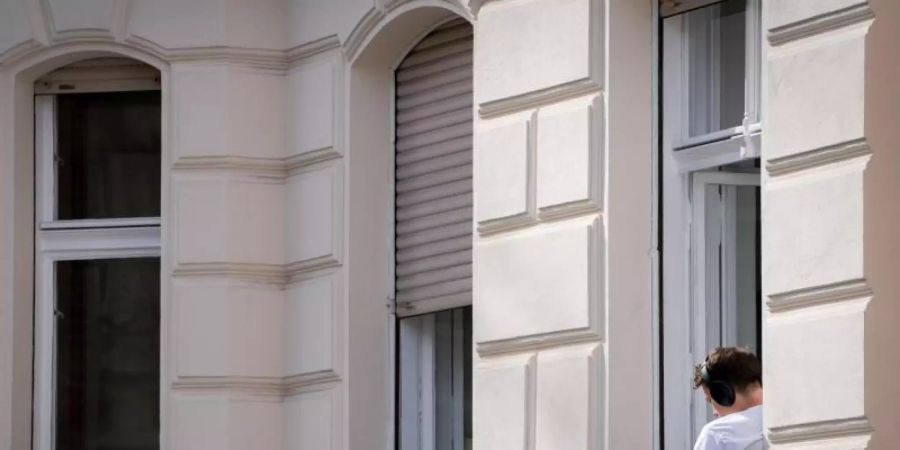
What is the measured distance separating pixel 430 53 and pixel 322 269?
1.19m

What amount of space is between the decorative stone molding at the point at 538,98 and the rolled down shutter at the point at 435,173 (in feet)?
2.91

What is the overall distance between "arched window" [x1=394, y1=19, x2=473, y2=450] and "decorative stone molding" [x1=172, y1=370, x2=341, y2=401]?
54 cm

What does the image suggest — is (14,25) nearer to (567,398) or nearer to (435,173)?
(435,173)

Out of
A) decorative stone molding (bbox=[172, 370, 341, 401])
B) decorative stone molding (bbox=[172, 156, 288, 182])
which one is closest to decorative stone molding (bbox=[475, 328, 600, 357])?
decorative stone molding (bbox=[172, 370, 341, 401])

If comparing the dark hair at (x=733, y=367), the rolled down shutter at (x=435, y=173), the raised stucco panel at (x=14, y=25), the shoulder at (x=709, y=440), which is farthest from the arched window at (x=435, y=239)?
the shoulder at (x=709, y=440)

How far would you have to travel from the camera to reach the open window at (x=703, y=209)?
11398 millimetres

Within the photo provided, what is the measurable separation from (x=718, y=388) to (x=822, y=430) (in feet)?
1.63

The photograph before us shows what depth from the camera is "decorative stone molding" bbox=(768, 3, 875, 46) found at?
33.2 ft

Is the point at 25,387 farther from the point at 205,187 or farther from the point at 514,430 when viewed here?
the point at 514,430

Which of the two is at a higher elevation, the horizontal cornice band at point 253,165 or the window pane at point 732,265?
the horizontal cornice band at point 253,165

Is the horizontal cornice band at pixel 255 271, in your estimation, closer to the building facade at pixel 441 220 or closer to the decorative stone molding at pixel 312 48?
the building facade at pixel 441 220

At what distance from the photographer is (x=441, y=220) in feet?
43.9

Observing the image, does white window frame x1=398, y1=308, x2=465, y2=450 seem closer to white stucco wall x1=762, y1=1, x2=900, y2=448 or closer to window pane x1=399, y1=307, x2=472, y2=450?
window pane x1=399, y1=307, x2=472, y2=450

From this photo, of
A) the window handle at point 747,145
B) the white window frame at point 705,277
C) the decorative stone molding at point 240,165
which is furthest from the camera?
the decorative stone molding at point 240,165
